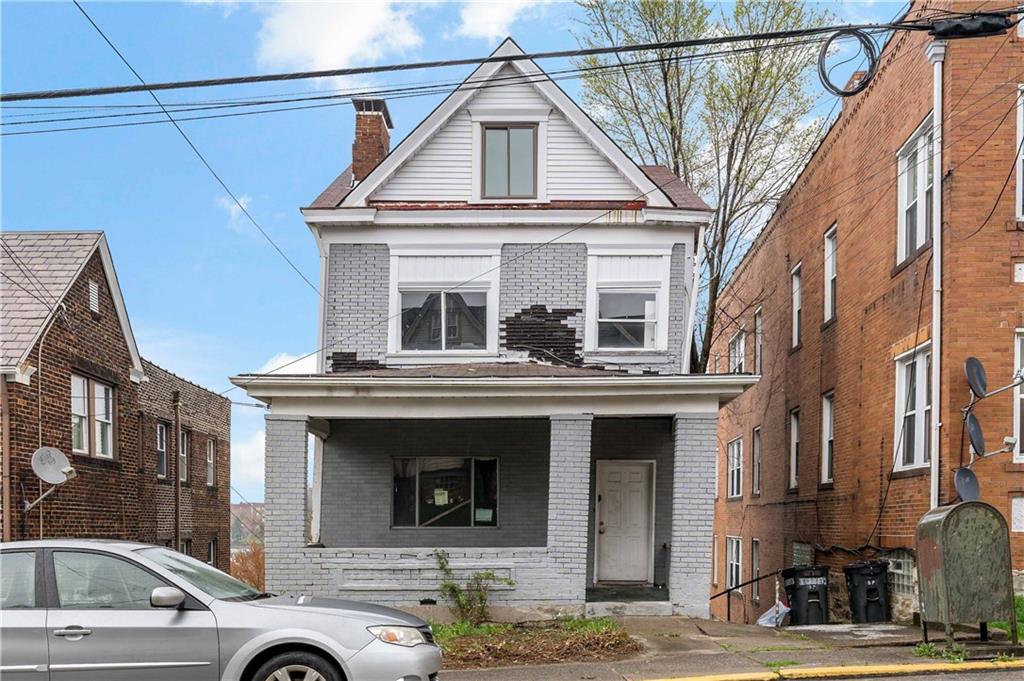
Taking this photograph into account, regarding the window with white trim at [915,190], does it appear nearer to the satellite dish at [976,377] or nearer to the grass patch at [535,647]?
the satellite dish at [976,377]

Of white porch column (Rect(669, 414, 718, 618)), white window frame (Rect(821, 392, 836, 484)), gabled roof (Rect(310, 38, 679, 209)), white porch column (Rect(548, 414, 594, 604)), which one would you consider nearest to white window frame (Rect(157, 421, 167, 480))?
gabled roof (Rect(310, 38, 679, 209))

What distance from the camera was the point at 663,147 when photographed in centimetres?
2159

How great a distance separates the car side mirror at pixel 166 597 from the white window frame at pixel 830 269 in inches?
554

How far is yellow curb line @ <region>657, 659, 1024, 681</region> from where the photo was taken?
9148 millimetres

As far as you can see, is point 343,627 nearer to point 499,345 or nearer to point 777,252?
point 499,345

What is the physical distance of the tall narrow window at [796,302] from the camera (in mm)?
20688

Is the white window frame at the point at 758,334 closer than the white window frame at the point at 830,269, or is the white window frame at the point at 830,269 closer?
the white window frame at the point at 830,269

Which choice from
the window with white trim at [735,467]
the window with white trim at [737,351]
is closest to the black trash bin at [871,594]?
the window with white trim at [735,467]

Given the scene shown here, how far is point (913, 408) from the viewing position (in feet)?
46.1

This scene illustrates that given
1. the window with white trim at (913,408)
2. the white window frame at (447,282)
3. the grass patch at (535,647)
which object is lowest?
the grass patch at (535,647)

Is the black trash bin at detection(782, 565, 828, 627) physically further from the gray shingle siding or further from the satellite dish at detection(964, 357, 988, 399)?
the satellite dish at detection(964, 357, 988, 399)

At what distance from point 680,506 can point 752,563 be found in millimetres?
12416

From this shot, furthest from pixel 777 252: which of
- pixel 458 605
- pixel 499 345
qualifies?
pixel 458 605

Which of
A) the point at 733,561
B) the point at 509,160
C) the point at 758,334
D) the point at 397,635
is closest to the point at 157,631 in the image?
the point at 397,635
